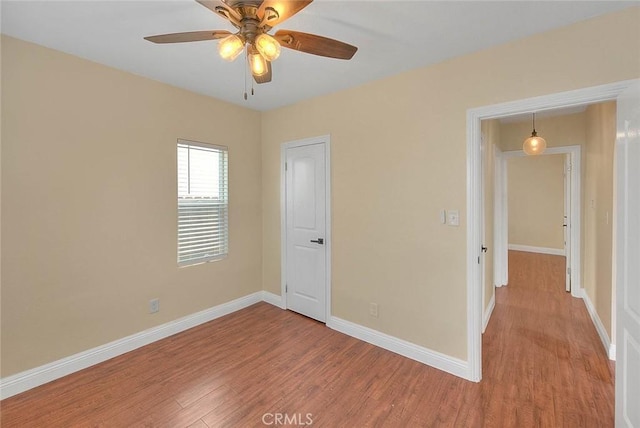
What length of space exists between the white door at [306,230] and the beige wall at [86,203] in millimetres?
983

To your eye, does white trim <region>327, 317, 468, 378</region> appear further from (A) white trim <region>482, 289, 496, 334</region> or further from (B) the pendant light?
(B) the pendant light

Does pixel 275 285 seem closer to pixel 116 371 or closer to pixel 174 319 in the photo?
pixel 174 319

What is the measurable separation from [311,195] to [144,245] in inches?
71.0

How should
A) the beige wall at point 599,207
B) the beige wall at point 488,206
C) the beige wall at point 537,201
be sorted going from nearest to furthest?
the beige wall at point 599,207 < the beige wall at point 488,206 < the beige wall at point 537,201

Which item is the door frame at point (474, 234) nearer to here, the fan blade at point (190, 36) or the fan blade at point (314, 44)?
the fan blade at point (314, 44)

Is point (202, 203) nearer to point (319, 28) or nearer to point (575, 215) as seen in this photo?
point (319, 28)

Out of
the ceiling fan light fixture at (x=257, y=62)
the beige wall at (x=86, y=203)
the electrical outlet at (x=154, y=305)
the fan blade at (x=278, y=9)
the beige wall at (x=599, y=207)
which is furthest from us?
the electrical outlet at (x=154, y=305)

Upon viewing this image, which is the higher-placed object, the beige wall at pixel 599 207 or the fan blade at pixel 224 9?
the fan blade at pixel 224 9

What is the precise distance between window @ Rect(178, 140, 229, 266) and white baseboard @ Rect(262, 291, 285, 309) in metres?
0.86

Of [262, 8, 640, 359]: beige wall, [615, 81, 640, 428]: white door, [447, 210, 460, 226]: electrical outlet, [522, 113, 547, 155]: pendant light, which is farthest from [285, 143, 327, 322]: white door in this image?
[522, 113, 547, 155]: pendant light

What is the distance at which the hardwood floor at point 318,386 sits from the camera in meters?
Answer: 1.84

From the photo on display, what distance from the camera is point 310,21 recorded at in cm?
182

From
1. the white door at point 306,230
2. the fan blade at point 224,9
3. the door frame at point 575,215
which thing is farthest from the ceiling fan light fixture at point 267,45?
the door frame at point 575,215

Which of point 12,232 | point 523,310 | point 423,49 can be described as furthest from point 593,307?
point 12,232
